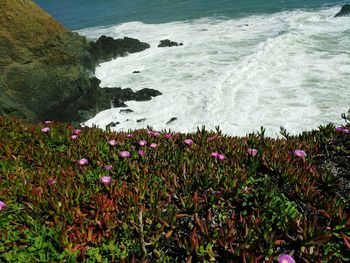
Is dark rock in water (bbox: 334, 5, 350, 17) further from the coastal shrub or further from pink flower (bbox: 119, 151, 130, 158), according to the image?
pink flower (bbox: 119, 151, 130, 158)

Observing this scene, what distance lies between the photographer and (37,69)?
18.1m

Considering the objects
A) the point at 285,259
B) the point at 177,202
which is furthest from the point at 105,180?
the point at 285,259

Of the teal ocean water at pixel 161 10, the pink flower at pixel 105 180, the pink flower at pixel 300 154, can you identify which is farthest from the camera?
the teal ocean water at pixel 161 10

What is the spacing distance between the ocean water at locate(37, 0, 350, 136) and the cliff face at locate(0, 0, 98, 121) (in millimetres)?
1984

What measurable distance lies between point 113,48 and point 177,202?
30.0 meters

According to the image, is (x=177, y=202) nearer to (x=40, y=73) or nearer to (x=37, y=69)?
(x=40, y=73)

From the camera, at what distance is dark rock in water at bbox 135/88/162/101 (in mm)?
20781

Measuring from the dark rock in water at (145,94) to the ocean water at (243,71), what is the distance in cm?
46

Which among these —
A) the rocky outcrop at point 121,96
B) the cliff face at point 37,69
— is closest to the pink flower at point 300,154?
the cliff face at point 37,69

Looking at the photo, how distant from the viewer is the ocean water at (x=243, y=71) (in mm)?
16734

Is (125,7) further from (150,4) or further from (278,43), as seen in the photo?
(278,43)

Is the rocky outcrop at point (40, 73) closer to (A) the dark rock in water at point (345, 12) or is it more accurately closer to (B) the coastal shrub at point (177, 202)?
(B) the coastal shrub at point (177, 202)

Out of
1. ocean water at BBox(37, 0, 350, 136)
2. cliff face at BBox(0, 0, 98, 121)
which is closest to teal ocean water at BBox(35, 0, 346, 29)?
ocean water at BBox(37, 0, 350, 136)

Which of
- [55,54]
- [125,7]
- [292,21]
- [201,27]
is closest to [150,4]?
[125,7]
